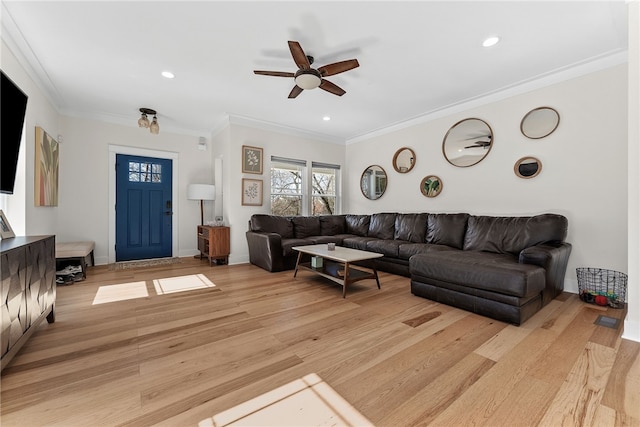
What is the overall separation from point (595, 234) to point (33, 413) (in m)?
4.76

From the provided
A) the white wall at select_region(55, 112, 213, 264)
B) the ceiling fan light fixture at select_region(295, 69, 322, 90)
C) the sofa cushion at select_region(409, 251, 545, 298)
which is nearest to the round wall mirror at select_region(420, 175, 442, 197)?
the sofa cushion at select_region(409, 251, 545, 298)

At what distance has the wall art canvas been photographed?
3.07 meters

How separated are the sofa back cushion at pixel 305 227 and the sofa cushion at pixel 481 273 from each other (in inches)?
94.9

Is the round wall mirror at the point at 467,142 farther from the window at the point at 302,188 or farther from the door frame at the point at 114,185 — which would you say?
the door frame at the point at 114,185

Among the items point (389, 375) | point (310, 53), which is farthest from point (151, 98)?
point (389, 375)

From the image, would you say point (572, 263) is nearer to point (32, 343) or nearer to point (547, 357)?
point (547, 357)

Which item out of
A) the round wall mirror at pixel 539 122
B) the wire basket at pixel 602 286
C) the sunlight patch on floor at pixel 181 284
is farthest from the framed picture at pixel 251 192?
the wire basket at pixel 602 286

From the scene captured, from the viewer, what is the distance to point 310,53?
275 centimetres

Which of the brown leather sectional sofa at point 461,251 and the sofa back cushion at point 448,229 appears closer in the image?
the brown leather sectional sofa at point 461,251

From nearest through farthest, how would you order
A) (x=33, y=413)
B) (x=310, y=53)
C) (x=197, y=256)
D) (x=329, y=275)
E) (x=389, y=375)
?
(x=33, y=413)
(x=389, y=375)
(x=310, y=53)
(x=329, y=275)
(x=197, y=256)

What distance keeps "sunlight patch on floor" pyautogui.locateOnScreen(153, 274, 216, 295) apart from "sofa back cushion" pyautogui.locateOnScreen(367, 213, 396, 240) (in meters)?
2.87

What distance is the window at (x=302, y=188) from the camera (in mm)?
5418

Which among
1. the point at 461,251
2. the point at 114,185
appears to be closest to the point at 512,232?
the point at 461,251

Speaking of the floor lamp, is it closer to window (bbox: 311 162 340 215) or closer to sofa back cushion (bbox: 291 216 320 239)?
sofa back cushion (bbox: 291 216 320 239)
